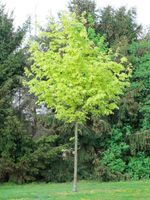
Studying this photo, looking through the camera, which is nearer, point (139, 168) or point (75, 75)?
point (75, 75)

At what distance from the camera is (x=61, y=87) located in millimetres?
14508

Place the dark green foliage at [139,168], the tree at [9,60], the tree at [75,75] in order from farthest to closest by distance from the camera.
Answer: the tree at [9,60] < the dark green foliage at [139,168] < the tree at [75,75]

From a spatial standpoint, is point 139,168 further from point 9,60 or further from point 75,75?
point 75,75

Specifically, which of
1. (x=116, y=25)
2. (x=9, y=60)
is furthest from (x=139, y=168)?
(x=9, y=60)

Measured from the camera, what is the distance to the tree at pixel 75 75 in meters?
14.6

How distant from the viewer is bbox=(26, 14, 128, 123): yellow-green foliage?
48.0ft

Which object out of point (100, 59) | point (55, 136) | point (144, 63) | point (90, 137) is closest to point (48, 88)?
point (100, 59)

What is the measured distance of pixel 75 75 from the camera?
1470cm

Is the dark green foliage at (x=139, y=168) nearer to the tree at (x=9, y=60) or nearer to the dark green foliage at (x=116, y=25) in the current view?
the tree at (x=9, y=60)

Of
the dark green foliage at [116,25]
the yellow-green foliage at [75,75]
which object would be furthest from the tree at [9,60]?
the yellow-green foliage at [75,75]

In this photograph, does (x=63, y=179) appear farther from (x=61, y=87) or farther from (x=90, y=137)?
(x=61, y=87)

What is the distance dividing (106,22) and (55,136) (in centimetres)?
809

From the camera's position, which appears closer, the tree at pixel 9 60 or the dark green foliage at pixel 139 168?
the dark green foliage at pixel 139 168

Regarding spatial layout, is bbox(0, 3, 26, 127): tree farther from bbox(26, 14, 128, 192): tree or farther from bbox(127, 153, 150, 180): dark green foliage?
bbox(26, 14, 128, 192): tree
